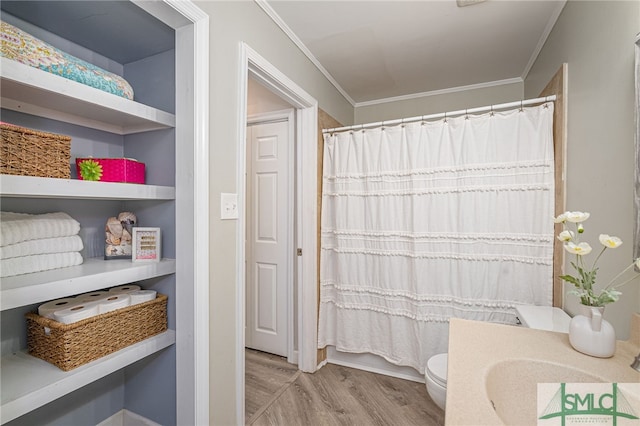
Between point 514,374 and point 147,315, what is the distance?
1.44 metres

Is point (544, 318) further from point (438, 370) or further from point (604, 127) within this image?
point (604, 127)

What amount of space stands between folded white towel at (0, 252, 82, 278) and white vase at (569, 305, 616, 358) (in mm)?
1878

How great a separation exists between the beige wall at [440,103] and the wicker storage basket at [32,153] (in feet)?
8.79

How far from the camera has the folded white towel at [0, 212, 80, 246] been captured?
1080 millimetres

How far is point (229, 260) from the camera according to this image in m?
1.48

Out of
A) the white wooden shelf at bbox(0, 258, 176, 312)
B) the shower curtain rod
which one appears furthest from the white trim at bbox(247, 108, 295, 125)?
the white wooden shelf at bbox(0, 258, 176, 312)

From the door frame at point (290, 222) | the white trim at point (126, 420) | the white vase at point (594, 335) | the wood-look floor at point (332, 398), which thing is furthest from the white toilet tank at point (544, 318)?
the white trim at point (126, 420)

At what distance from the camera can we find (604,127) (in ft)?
4.00

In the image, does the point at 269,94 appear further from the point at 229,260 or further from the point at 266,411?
the point at 266,411

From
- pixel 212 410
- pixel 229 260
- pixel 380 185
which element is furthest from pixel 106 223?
pixel 380 185

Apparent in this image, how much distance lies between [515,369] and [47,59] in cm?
186

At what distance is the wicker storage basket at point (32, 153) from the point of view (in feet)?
3.18

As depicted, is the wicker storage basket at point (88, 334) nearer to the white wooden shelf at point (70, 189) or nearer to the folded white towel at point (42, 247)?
the folded white towel at point (42, 247)

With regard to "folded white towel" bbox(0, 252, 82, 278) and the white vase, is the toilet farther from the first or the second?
"folded white towel" bbox(0, 252, 82, 278)
